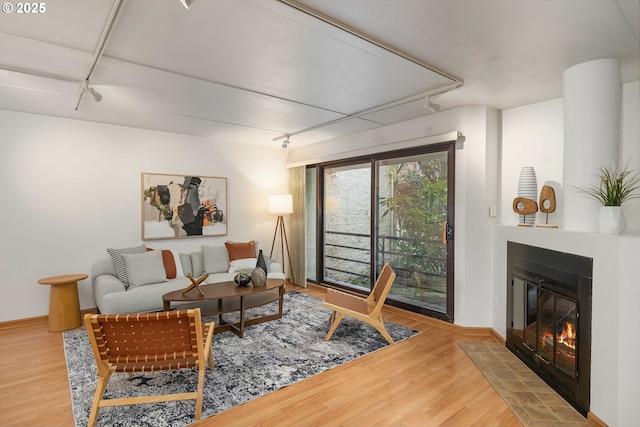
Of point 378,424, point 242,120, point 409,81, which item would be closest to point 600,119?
point 409,81

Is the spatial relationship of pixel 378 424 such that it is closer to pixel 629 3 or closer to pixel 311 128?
pixel 629 3

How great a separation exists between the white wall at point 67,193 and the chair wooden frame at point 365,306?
9.08ft

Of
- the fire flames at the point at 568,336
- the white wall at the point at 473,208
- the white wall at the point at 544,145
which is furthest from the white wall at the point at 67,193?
the fire flames at the point at 568,336

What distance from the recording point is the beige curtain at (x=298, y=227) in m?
6.23

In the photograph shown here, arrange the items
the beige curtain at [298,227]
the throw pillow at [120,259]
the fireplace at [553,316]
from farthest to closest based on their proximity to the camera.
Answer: the beige curtain at [298,227] < the throw pillow at [120,259] < the fireplace at [553,316]

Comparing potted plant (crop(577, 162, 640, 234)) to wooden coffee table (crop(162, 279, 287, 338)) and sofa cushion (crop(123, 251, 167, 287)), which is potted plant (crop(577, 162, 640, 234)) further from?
sofa cushion (crop(123, 251, 167, 287))

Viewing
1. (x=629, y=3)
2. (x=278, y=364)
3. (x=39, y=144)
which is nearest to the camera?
(x=629, y=3)

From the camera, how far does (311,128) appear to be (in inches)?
195

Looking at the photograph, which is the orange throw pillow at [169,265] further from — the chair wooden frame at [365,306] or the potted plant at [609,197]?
the potted plant at [609,197]

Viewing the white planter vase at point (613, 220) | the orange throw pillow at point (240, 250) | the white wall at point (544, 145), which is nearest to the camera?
the white planter vase at point (613, 220)

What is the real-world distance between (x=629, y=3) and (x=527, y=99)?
179 cm

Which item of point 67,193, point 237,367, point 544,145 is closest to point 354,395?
point 237,367

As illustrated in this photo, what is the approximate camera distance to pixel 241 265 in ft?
17.2

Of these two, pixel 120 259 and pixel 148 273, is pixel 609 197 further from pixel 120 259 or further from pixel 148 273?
pixel 120 259
